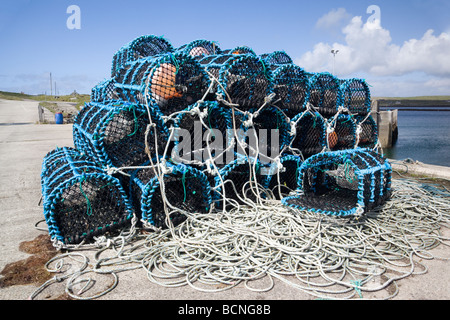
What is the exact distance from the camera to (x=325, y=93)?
434 centimetres

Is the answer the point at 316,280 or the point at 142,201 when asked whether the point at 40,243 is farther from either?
the point at 316,280

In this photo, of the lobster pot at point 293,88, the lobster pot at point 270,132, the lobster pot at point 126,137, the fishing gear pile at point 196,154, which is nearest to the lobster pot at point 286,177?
the fishing gear pile at point 196,154

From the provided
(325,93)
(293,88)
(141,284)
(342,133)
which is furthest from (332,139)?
(141,284)

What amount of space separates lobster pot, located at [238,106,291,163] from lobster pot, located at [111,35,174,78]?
1886 millimetres

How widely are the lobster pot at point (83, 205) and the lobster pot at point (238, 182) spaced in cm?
86

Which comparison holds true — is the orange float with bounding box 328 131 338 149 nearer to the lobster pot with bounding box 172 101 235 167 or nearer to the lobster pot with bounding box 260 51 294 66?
the lobster pot with bounding box 260 51 294 66

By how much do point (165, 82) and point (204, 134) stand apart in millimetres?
650

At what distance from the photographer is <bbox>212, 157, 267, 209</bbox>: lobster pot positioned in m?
3.15

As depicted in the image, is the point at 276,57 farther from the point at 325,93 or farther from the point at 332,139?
the point at 332,139

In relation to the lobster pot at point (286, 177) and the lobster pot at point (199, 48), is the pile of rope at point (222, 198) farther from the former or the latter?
the lobster pot at point (199, 48)

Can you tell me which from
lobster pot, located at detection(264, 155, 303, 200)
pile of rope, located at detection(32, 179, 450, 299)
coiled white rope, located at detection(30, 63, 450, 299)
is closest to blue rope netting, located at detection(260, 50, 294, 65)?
lobster pot, located at detection(264, 155, 303, 200)
